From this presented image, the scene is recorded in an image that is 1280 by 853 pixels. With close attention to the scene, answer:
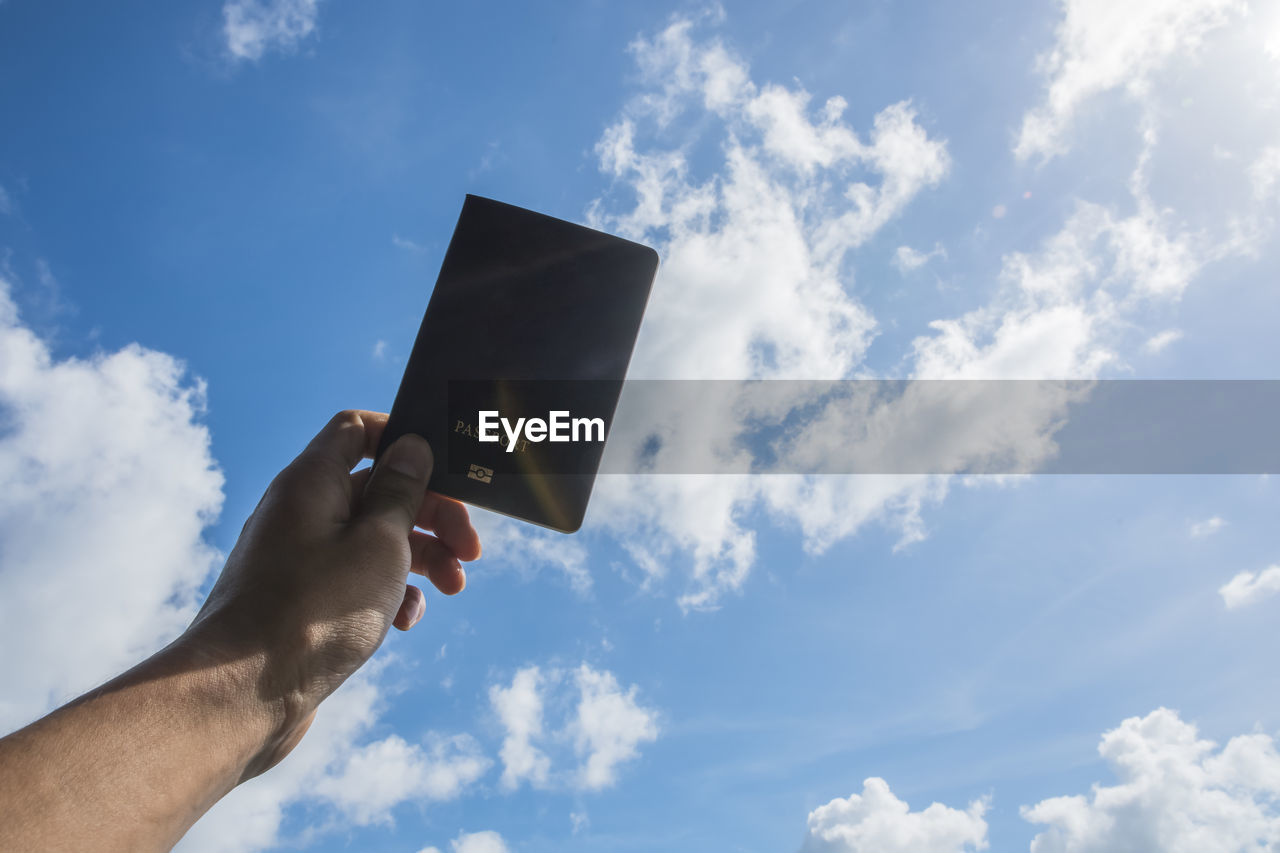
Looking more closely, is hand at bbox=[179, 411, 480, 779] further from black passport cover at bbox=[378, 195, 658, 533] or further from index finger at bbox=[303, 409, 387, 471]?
black passport cover at bbox=[378, 195, 658, 533]

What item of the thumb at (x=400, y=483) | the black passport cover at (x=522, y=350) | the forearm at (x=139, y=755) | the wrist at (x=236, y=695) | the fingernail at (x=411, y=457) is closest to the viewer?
the forearm at (x=139, y=755)

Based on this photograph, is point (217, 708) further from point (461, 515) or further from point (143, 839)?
point (461, 515)

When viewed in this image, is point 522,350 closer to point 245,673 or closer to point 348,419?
point 348,419

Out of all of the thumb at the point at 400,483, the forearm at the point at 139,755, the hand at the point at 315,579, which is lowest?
the forearm at the point at 139,755

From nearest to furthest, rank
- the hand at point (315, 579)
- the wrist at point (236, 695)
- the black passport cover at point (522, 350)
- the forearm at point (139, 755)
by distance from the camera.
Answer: the forearm at point (139, 755)
the wrist at point (236, 695)
the hand at point (315, 579)
the black passport cover at point (522, 350)

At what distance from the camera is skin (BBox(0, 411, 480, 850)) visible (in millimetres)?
2443

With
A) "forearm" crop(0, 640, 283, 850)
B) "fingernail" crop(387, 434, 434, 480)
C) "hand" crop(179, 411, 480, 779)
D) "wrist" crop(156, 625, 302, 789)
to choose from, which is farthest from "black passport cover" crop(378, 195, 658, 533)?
"forearm" crop(0, 640, 283, 850)

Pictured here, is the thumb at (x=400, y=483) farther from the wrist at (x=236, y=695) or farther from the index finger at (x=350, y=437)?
the wrist at (x=236, y=695)

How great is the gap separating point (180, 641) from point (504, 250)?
10.6ft

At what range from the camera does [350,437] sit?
4.58 m

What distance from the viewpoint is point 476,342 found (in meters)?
4.84

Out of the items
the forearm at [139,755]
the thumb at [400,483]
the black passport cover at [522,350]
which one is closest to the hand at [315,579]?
the thumb at [400,483]

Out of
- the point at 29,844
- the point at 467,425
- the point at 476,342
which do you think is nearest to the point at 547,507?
the point at 467,425

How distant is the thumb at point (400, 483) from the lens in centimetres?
410
